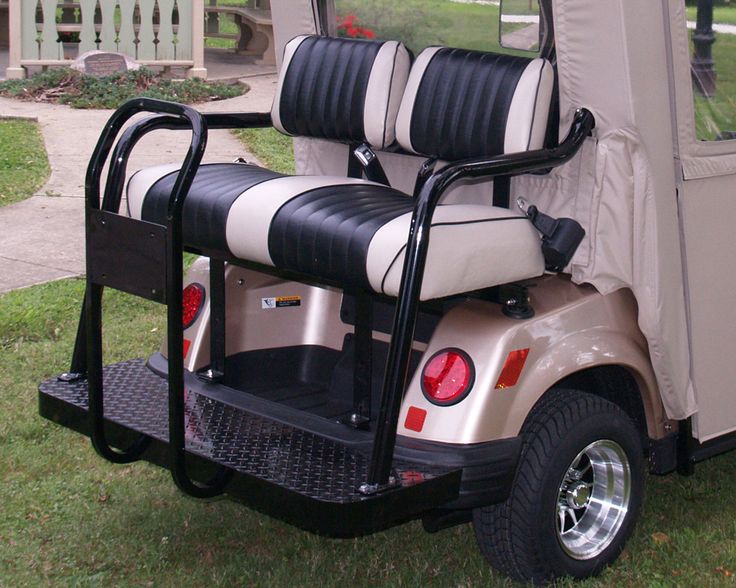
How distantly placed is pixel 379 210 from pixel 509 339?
51 cm

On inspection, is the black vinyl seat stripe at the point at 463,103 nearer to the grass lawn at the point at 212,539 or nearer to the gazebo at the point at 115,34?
the grass lawn at the point at 212,539

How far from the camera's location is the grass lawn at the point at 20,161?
8.75 m

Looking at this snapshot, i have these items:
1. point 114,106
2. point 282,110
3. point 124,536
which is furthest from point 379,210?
point 114,106

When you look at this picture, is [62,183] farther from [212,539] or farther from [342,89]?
[212,539]

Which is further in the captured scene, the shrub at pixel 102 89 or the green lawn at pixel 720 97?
the shrub at pixel 102 89

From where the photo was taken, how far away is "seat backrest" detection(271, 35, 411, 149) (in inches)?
158

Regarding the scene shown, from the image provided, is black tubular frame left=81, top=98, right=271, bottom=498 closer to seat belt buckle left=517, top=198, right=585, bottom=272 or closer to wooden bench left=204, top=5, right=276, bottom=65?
seat belt buckle left=517, top=198, right=585, bottom=272

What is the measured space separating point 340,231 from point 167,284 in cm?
49

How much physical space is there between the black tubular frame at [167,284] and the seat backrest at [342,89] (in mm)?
644

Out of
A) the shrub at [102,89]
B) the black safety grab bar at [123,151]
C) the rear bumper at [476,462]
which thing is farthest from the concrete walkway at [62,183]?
the rear bumper at [476,462]

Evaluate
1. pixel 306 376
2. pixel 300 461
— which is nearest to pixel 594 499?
pixel 300 461

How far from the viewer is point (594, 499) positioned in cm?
372

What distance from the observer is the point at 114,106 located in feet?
39.5

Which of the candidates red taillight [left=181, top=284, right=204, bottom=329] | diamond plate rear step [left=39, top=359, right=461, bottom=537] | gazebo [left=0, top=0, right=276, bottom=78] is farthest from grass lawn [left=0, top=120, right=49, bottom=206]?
diamond plate rear step [left=39, top=359, right=461, bottom=537]
